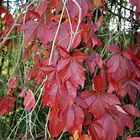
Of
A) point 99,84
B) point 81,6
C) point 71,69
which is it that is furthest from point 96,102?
point 81,6

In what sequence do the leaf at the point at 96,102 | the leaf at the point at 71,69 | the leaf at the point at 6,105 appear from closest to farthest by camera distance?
1. the leaf at the point at 71,69
2. the leaf at the point at 96,102
3. the leaf at the point at 6,105

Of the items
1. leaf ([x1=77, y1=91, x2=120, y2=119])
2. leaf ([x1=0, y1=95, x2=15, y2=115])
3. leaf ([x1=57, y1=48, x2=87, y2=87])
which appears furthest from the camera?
leaf ([x1=0, y1=95, x2=15, y2=115])

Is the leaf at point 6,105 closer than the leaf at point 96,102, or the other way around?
the leaf at point 96,102

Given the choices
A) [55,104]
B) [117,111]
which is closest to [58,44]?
[55,104]

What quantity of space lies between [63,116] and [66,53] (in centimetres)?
20

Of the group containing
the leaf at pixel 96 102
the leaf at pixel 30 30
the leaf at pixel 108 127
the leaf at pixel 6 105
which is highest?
the leaf at pixel 30 30

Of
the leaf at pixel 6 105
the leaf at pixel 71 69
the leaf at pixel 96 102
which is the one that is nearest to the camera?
the leaf at pixel 71 69

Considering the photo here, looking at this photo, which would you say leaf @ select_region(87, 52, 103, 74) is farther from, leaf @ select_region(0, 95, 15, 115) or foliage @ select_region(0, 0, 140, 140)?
leaf @ select_region(0, 95, 15, 115)

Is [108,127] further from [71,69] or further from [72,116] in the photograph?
[71,69]

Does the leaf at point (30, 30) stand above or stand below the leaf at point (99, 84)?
above

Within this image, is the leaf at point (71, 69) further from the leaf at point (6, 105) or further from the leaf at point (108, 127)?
the leaf at point (6, 105)

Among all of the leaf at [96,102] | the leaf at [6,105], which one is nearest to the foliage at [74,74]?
the leaf at [96,102]

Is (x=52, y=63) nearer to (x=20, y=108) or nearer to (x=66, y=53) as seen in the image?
(x=66, y=53)

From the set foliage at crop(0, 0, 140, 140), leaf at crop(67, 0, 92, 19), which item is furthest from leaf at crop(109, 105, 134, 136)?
leaf at crop(67, 0, 92, 19)
